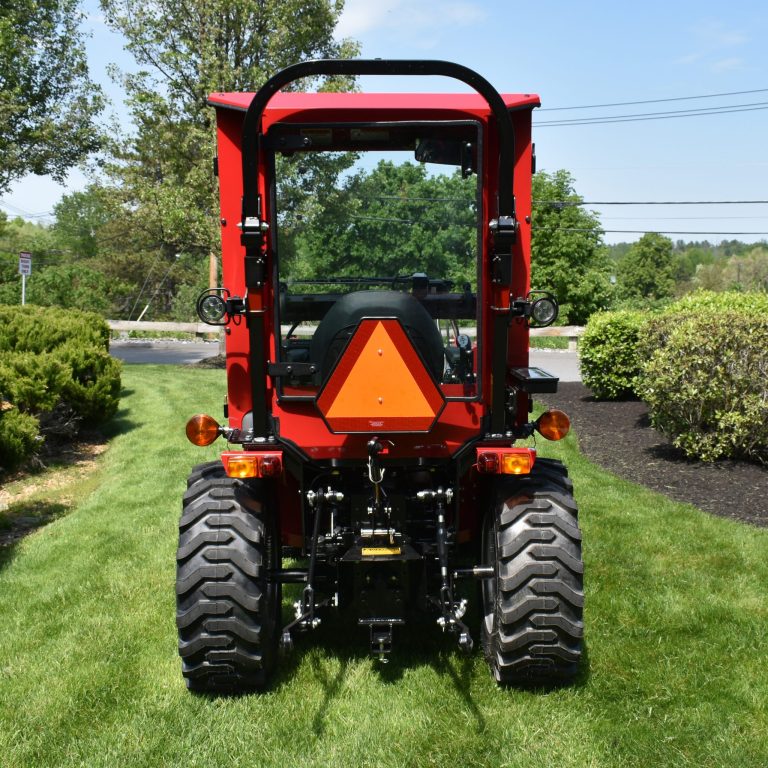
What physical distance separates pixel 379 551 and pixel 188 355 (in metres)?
19.9

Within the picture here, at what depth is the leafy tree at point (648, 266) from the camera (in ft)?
234

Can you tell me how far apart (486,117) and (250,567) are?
234 centimetres

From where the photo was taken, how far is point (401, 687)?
3.78 metres

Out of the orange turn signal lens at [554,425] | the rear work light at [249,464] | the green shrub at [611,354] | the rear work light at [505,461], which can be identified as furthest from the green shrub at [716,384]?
the rear work light at [249,464]

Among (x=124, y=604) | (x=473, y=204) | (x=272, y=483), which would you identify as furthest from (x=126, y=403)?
(x=473, y=204)

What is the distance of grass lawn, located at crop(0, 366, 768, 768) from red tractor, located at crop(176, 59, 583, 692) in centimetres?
22

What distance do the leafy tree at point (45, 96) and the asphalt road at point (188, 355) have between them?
5.61 metres

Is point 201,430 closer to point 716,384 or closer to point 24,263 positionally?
point 716,384

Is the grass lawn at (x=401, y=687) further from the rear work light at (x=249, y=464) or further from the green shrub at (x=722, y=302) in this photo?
the green shrub at (x=722, y=302)

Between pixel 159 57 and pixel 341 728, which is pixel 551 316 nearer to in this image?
pixel 341 728

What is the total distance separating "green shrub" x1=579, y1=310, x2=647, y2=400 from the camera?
12.0 m

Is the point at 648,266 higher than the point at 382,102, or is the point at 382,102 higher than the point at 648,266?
the point at 648,266

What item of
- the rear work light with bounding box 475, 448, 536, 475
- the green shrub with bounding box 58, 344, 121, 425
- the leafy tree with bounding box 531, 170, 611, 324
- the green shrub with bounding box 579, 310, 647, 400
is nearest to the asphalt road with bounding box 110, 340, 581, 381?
the green shrub with bounding box 579, 310, 647, 400

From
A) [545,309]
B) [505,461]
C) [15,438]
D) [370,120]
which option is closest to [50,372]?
[15,438]
